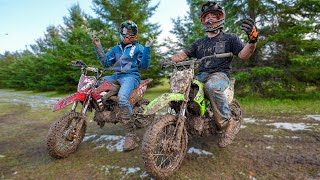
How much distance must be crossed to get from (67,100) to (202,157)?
236 centimetres

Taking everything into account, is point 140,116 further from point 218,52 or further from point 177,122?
point 218,52

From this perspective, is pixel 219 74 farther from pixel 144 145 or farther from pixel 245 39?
pixel 245 39

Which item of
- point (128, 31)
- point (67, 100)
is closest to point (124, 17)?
point (128, 31)

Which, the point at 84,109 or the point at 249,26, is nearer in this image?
the point at 249,26

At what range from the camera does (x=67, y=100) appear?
11.9 ft

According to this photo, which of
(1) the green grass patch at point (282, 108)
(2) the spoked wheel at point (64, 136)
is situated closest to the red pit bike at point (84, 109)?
(2) the spoked wheel at point (64, 136)

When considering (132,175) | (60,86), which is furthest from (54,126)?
(60,86)

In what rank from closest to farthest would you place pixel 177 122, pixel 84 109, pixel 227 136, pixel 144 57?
pixel 177 122 < pixel 227 136 < pixel 84 109 < pixel 144 57

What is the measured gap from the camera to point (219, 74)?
11.7 feet

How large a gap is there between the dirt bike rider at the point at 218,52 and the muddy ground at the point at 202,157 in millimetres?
440

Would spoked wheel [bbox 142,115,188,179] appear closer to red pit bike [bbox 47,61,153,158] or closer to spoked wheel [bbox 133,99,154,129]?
red pit bike [bbox 47,61,153,158]

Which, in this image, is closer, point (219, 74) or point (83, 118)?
point (219, 74)

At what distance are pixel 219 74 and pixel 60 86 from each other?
16256mm

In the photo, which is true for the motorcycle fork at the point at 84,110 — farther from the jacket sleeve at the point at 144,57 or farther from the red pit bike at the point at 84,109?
the jacket sleeve at the point at 144,57
